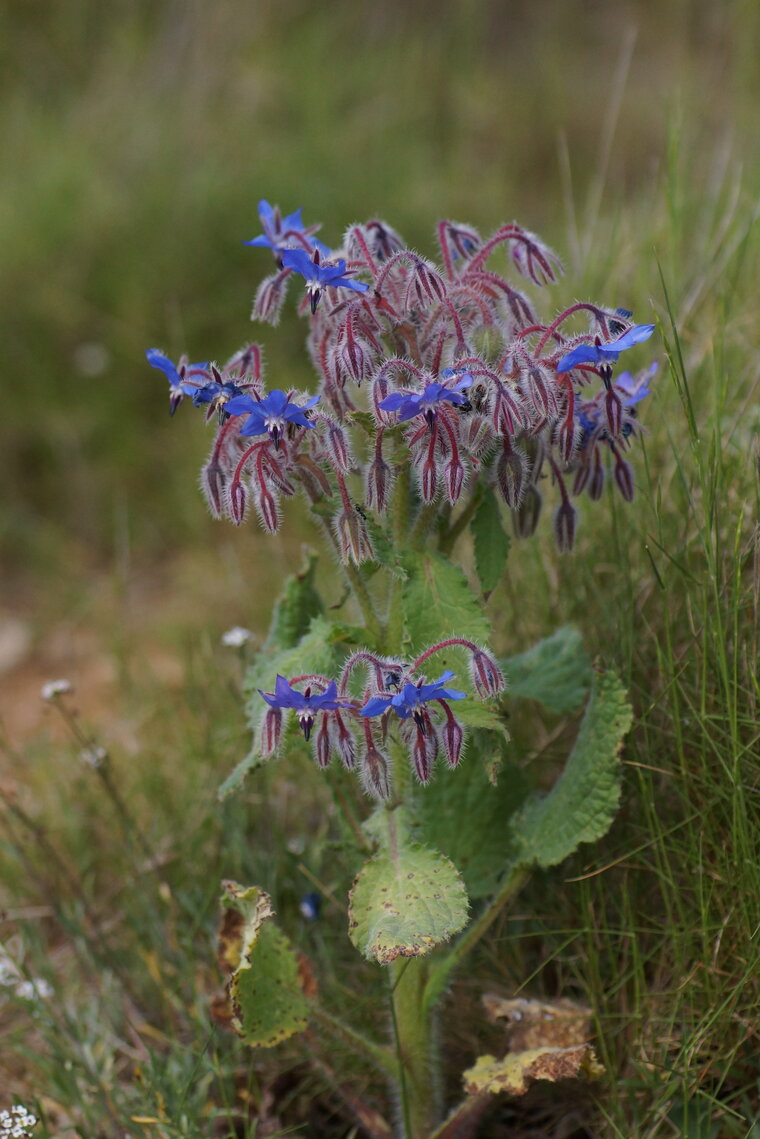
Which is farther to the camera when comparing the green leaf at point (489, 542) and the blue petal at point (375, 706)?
the green leaf at point (489, 542)

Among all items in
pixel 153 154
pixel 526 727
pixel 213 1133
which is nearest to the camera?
pixel 213 1133

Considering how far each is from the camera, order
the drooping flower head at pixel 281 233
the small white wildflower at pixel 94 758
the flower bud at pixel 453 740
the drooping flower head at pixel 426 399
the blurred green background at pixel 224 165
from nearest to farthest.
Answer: the drooping flower head at pixel 426 399, the flower bud at pixel 453 740, the drooping flower head at pixel 281 233, the small white wildflower at pixel 94 758, the blurred green background at pixel 224 165

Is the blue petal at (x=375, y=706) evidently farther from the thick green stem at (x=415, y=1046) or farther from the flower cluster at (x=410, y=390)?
the thick green stem at (x=415, y=1046)

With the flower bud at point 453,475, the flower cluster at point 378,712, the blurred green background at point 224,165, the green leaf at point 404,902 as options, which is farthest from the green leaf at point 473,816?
the blurred green background at point 224,165

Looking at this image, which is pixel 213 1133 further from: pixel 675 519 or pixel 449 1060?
pixel 675 519

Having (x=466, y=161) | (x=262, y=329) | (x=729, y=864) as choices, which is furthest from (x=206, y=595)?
(x=466, y=161)

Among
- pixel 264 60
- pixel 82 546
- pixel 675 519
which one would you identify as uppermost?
pixel 264 60
